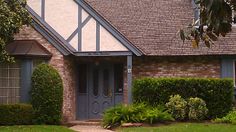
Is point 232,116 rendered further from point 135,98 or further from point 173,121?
point 135,98

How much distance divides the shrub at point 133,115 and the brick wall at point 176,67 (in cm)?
261

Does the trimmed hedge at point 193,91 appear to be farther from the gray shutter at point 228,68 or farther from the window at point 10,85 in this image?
the window at point 10,85

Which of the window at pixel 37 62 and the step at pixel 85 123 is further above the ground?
the window at pixel 37 62

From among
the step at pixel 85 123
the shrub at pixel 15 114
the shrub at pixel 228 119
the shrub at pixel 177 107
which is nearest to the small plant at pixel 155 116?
the shrub at pixel 177 107

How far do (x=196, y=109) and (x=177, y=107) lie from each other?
2.31ft

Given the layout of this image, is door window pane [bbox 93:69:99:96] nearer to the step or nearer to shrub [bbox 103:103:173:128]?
the step

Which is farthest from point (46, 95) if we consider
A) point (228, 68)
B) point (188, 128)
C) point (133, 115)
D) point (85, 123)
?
point (228, 68)

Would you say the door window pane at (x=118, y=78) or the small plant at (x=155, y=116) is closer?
the small plant at (x=155, y=116)

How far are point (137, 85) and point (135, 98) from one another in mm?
544

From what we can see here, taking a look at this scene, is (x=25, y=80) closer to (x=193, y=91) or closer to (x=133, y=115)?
(x=133, y=115)

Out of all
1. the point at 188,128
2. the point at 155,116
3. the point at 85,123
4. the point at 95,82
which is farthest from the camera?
the point at 95,82

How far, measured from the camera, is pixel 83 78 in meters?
19.5

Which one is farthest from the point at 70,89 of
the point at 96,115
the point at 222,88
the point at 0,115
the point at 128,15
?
the point at 222,88

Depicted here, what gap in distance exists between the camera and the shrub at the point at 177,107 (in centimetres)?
1574
